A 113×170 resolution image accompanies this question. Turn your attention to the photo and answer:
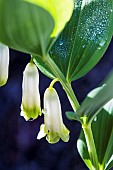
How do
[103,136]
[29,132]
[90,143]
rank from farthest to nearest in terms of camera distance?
1. [29,132]
2. [103,136]
3. [90,143]

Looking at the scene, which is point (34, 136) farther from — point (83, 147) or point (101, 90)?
point (101, 90)

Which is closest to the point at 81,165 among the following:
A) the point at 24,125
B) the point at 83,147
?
the point at 24,125

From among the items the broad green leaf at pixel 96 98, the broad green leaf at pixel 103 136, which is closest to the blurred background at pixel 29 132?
the broad green leaf at pixel 103 136

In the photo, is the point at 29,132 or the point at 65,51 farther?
the point at 29,132

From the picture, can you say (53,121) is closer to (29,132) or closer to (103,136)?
(103,136)

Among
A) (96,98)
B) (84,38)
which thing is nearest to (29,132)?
(84,38)

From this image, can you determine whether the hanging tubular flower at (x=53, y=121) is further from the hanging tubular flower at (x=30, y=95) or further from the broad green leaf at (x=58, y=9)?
the broad green leaf at (x=58, y=9)
